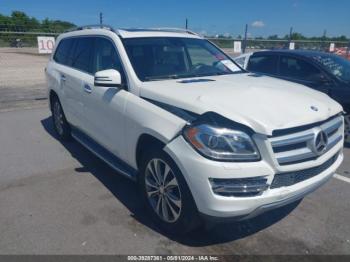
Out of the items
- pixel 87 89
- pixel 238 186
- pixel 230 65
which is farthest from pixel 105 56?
pixel 238 186

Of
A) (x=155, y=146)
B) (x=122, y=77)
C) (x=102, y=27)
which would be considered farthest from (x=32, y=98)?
(x=155, y=146)

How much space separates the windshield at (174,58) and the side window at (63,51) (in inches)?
77.8

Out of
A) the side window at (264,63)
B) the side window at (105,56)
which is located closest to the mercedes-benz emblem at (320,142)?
the side window at (105,56)

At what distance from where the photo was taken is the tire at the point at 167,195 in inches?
110

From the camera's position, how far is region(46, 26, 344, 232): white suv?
257 cm

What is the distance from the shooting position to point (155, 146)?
3072mm

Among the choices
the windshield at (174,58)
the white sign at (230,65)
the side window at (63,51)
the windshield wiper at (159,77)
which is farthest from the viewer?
the side window at (63,51)

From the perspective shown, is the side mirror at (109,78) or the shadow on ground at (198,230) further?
the side mirror at (109,78)

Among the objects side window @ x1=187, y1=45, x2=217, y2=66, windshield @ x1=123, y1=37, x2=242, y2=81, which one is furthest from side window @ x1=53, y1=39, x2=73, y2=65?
side window @ x1=187, y1=45, x2=217, y2=66

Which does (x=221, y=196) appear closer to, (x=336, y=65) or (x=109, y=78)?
(x=109, y=78)

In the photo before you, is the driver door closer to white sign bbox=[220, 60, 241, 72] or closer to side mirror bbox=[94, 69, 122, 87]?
side mirror bbox=[94, 69, 122, 87]

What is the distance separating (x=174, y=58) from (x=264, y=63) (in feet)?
11.2

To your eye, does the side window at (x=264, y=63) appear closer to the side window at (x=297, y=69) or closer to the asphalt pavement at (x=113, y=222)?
the side window at (x=297, y=69)

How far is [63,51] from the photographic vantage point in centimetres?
573
